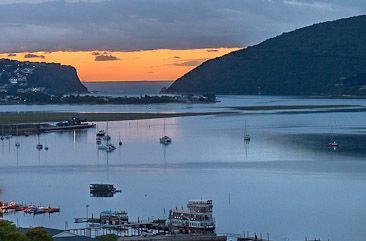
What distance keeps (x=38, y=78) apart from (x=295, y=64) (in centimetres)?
2878

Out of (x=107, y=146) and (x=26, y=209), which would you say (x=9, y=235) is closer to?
(x=26, y=209)

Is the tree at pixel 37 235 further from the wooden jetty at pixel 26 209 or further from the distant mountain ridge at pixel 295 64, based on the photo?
the distant mountain ridge at pixel 295 64

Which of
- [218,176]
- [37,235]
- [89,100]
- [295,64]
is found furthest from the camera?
[295,64]

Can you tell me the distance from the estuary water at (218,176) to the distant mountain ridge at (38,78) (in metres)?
60.6

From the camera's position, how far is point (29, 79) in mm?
104812

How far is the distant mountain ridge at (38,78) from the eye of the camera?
10069cm

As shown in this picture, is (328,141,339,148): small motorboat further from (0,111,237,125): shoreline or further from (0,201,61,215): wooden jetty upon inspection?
(0,111,237,125): shoreline

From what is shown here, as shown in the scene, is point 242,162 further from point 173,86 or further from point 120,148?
point 173,86

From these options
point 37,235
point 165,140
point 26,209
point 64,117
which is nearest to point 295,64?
point 64,117

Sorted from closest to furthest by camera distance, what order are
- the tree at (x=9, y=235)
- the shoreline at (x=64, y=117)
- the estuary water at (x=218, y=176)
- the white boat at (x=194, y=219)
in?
the tree at (x=9, y=235), the white boat at (x=194, y=219), the estuary water at (x=218, y=176), the shoreline at (x=64, y=117)

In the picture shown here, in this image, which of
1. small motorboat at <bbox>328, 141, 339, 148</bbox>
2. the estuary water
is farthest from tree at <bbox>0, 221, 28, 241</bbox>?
small motorboat at <bbox>328, 141, 339, 148</bbox>

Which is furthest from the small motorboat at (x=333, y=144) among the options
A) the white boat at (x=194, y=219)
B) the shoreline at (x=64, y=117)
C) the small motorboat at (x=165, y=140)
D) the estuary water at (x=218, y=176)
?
the shoreline at (x=64, y=117)

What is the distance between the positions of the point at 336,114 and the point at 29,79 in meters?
57.2

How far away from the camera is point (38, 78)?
10594 centimetres
